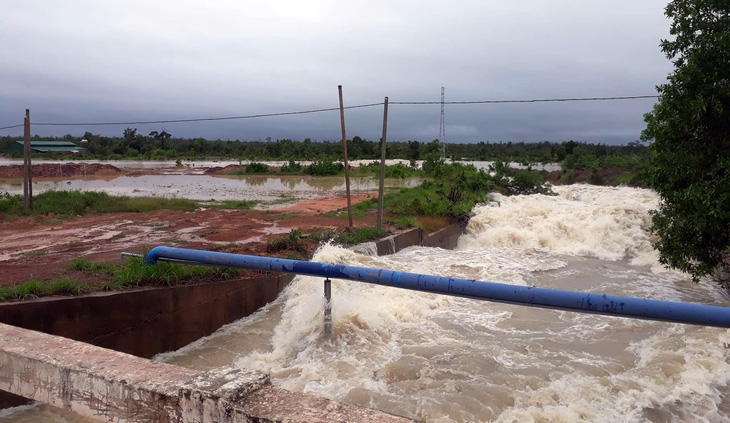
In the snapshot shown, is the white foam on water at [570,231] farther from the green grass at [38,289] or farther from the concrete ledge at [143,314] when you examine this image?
the green grass at [38,289]

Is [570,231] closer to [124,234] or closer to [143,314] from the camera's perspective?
[124,234]

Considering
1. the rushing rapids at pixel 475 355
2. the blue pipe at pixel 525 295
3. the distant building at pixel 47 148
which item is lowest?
the rushing rapids at pixel 475 355

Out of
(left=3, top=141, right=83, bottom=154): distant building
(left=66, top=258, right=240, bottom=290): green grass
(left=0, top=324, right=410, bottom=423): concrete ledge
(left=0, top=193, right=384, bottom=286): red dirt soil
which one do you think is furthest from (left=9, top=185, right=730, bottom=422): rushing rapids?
(left=3, top=141, right=83, bottom=154): distant building

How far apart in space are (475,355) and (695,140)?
5090 millimetres

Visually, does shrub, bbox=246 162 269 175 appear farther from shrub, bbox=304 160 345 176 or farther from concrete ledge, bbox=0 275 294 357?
concrete ledge, bbox=0 275 294 357

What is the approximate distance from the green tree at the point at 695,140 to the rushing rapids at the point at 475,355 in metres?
1.42

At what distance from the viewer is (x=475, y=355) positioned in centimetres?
650

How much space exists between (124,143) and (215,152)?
13549 mm

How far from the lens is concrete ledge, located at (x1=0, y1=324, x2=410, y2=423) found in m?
2.59

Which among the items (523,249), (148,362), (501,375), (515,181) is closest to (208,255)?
(148,362)

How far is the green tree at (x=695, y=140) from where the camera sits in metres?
7.22

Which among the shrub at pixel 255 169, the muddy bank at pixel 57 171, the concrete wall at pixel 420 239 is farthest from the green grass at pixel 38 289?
the shrub at pixel 255 169

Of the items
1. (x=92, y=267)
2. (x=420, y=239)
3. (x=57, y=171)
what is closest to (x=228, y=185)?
(x=57, y=171)

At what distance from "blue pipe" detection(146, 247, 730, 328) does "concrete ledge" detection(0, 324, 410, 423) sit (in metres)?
1.61
